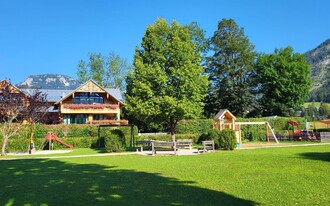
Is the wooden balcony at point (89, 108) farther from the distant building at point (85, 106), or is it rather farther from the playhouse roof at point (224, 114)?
the playhouse roof at point (224, 114)

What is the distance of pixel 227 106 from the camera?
2076 inches

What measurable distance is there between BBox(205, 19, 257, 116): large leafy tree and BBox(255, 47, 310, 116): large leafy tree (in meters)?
2.59

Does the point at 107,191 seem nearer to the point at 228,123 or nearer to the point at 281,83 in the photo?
the point at 228,123

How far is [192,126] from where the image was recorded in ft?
132

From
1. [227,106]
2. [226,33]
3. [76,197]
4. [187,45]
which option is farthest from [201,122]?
[76,197]

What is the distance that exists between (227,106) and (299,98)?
45.0 ft

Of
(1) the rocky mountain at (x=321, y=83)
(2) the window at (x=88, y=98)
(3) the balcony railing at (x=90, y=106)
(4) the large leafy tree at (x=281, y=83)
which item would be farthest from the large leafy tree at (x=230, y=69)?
(1) the rocky mountain at (x=321, y=83)

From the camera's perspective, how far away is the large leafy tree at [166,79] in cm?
2448

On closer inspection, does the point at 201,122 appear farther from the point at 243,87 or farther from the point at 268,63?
the point at 268,63

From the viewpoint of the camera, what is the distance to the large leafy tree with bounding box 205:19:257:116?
52062 millimetres

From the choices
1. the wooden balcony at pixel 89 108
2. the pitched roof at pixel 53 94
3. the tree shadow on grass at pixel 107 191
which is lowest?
the tree shadow on grass at pixel 107 191

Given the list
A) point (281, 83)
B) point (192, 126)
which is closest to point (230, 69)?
point (281, 83)

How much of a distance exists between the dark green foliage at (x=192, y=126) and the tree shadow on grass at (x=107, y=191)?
93.5 feet

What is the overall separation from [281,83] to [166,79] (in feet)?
116
